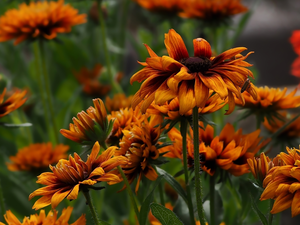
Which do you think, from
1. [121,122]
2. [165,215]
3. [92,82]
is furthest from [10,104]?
[92,82]

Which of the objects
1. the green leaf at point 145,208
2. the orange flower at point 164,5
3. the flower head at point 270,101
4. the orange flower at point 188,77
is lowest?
the green leaf at point 145,208

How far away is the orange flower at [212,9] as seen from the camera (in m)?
0.88

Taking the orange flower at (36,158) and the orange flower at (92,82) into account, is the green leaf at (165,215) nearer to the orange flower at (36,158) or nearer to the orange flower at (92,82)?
the orange flower at (36,158)

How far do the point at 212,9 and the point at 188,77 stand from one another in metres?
0.60

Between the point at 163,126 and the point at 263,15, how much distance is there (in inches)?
94.8

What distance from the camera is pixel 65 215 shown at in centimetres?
39

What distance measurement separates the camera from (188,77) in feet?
1.04

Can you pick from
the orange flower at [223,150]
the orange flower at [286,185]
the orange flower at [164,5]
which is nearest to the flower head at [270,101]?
the orange flower at [223,150]

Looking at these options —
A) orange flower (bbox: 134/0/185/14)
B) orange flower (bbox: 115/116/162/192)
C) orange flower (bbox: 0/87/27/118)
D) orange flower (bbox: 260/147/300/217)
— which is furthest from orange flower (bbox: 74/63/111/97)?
orange flower (bbox: 260/147/300/217)

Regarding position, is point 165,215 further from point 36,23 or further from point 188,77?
point 36,23

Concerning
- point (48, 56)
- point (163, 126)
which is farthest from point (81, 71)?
point (163, 126)

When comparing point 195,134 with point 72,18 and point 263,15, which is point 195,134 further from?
point 263,15

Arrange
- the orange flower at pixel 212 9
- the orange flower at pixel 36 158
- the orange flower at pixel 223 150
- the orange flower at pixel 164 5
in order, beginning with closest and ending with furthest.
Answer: the orange flower at pixel 223 150
the orange flower at pixel 36 158
the orange flower at pixel 212 9
the orange flower at pixel 164 5

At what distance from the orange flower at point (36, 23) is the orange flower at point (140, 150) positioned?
37 cm
